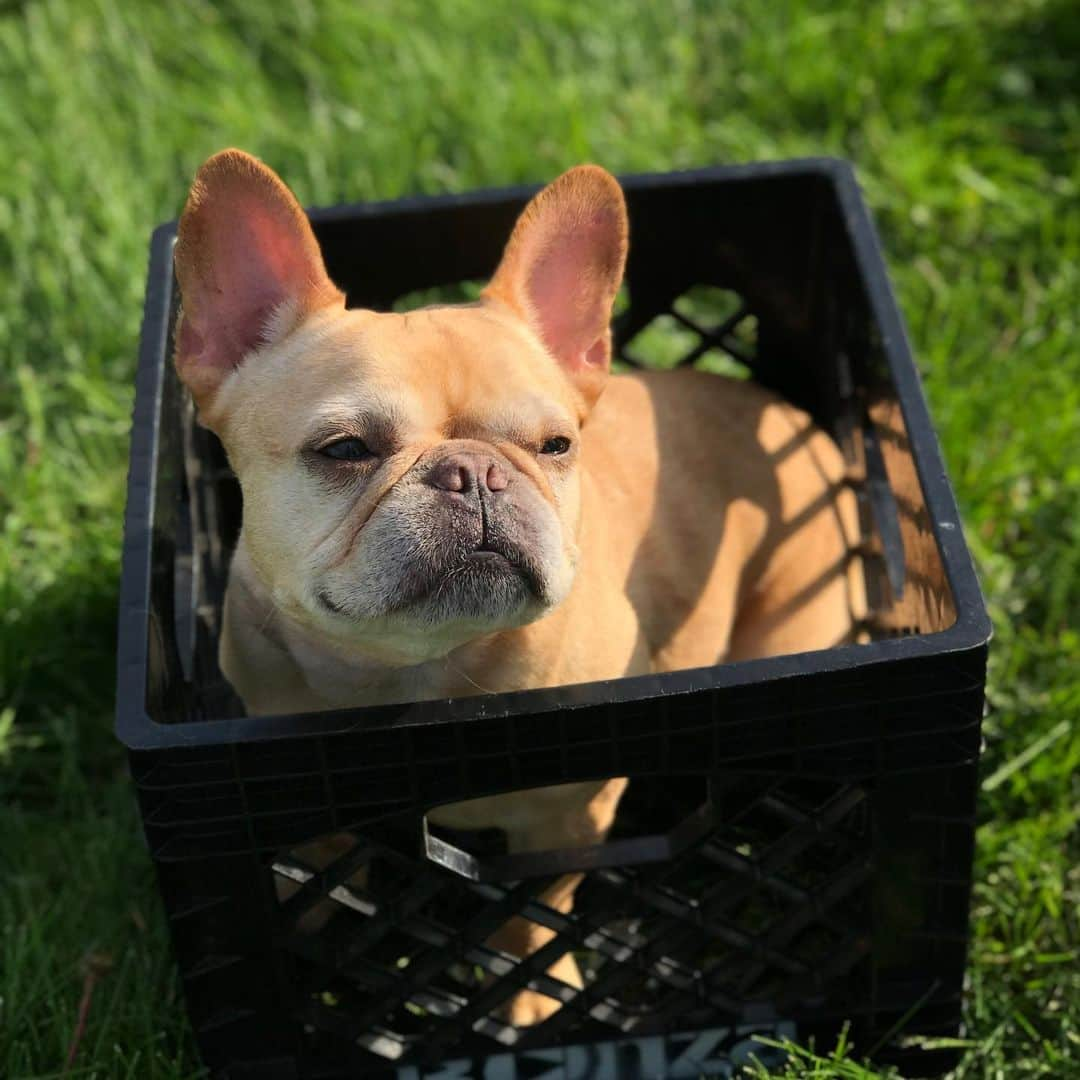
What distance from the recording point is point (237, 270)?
2.29 meters

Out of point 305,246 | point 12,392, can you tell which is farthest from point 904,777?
point 12,392

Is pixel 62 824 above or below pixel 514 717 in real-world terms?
below

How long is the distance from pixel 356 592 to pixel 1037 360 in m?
2.17

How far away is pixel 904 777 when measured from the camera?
206 centimetres

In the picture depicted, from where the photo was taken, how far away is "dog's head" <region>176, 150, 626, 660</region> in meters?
1.98

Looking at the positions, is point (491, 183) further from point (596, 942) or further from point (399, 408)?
point (596, 942)

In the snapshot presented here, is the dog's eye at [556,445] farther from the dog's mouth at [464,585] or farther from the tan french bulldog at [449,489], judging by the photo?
the dog's mouth at [464,585]

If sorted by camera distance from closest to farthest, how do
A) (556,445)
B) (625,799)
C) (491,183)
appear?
(556,445)
(625,799)
(491,183)

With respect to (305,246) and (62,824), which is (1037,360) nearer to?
(305,246)

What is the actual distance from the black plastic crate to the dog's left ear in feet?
1.47

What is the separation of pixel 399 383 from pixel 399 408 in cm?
4

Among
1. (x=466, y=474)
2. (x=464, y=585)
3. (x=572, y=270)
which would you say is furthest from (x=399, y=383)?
(x=572, y=270)

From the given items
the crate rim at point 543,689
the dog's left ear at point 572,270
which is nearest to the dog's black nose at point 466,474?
the crate rim at point 543,689

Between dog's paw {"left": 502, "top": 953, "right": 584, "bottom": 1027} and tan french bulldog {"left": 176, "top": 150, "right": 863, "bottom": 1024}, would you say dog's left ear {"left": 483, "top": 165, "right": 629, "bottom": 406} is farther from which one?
dog's paw {"left": 502, "top": 953, "right": 584, "bottom": 1027}
